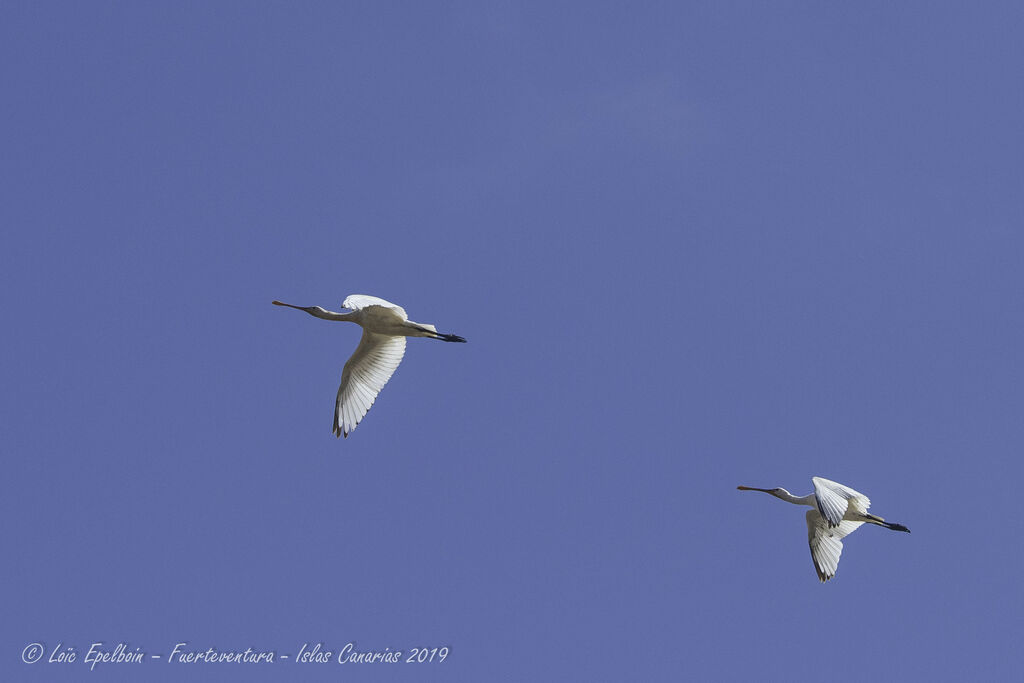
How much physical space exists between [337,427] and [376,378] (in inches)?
35.6

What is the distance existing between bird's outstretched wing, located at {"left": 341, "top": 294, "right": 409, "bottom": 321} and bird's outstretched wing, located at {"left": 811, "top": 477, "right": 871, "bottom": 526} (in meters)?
6.26

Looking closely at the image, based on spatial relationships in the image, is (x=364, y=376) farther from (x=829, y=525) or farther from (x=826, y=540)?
(x=826, y=540)

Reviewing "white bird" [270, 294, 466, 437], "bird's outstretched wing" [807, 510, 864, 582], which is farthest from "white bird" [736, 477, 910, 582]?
"white bird" [270, 294, 466, 437]

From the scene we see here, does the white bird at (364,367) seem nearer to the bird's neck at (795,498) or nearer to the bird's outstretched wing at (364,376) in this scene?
the bird's outstretched wing at (364,376)

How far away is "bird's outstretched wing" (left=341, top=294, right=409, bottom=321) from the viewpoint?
17703 mm

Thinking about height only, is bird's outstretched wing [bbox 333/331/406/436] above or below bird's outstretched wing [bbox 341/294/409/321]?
below

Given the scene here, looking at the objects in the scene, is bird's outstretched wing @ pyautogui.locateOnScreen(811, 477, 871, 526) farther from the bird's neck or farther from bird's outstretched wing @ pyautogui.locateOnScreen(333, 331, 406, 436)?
bird's outstretched wing @ pyautogui.locateOnScreen(333, 331, 406, 436)

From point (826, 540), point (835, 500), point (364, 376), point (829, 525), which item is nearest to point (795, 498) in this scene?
point (826, 540)

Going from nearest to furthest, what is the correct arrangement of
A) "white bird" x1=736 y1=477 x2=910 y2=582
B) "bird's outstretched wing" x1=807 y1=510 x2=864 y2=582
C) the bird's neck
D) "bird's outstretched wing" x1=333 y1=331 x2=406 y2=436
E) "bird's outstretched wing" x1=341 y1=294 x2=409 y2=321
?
"bird's outstretched wing" x1=341 y1=294 x2=409 y2=321 → "bird's outstretched wing" x1=333 y1=331 x2=406 y2=436 → "white bird" x1=736 y1=477 x2=910 y2=582 → "bird's outstretched wing" x1=807 y1=510 x2=864 y2=582 → the bird's neck

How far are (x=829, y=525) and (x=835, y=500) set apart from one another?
1399 millimetres

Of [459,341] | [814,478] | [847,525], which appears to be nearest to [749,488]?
[847,525]

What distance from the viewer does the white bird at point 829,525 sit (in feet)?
66.9

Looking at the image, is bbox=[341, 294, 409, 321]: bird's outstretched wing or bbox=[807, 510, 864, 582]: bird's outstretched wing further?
bbox=[807, 510, 864, 582]: bird's outstretched wing

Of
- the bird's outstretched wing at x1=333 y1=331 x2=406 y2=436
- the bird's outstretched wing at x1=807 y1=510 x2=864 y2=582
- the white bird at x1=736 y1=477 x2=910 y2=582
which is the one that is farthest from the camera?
the bird's outstretched wing at x1=807 y1=510 x2=864 y2=582
